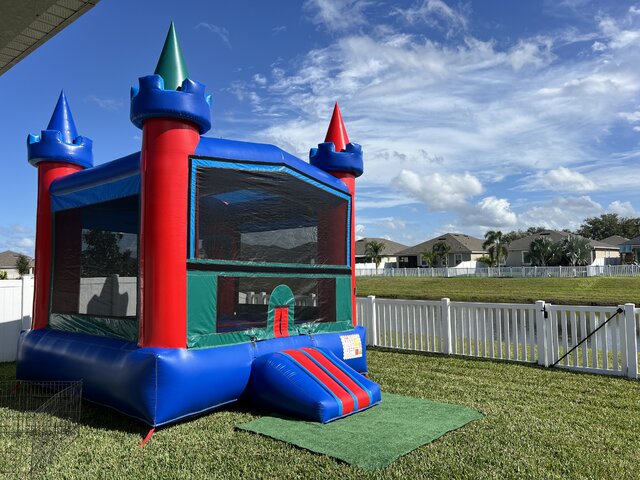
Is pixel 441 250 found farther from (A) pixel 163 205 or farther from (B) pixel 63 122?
(A) pixel 163 205

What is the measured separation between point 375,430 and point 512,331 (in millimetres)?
4822

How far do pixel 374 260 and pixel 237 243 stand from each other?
204 ft

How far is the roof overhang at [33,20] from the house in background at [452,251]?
6206 centimetres

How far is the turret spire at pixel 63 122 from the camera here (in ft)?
24.0

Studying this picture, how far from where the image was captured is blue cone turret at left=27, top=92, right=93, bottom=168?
7.05 metres

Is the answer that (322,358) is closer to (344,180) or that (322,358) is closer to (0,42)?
(344,180)

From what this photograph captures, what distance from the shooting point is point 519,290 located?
28281mm

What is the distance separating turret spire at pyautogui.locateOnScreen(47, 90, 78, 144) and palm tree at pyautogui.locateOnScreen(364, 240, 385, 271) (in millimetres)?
59854

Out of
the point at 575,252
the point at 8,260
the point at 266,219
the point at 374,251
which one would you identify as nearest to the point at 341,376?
the point at 266,219

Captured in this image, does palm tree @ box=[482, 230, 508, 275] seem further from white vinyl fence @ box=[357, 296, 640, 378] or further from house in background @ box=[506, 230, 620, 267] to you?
white vinyl fence @ box=[357, 296, 640, 378]

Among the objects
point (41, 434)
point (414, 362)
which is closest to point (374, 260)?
point (414, 362)

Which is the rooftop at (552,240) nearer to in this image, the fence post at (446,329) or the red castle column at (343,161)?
the fence post at (446,329)

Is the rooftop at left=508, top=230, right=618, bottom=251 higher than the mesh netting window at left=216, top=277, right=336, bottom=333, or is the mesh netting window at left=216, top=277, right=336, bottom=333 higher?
the rooftop at left=508, top=230, right=618, bottom=251

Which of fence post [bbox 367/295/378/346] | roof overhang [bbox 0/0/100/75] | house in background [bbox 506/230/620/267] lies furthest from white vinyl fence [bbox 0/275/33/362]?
house in background [bbox 506/230/620/267]
